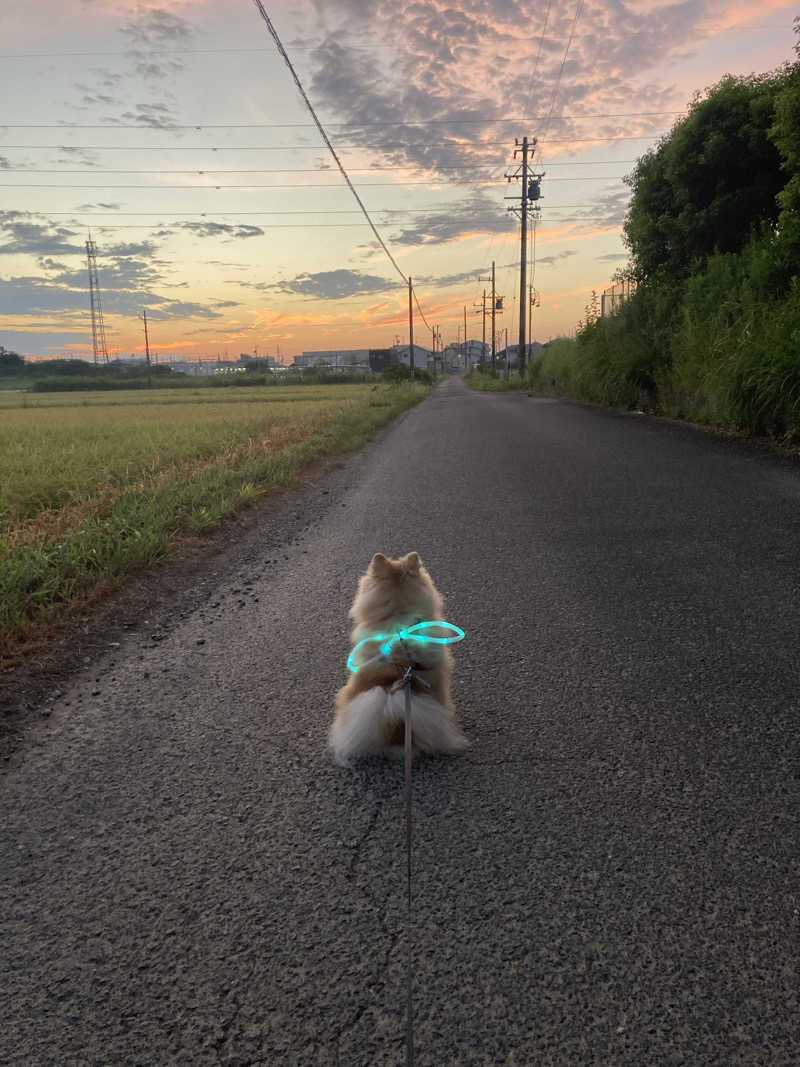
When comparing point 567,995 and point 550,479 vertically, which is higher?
point 550,479

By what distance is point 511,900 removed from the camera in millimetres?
1679

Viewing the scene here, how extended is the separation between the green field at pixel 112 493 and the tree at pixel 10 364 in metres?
85.5

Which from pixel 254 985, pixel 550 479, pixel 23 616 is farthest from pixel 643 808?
pixel 550 479

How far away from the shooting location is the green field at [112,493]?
13.3ft

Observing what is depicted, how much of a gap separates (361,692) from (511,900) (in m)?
0.87

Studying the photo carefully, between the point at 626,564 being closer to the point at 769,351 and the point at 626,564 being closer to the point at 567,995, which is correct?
the point at 567,995

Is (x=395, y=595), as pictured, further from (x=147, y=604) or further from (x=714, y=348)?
(x=714, y=348)

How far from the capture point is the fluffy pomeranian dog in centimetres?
223

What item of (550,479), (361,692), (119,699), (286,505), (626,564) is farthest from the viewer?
(550,479)

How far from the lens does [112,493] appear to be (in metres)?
7.07

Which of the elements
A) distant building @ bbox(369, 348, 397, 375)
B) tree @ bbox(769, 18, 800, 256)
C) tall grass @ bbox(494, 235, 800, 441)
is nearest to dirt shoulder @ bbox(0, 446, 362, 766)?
tall grass @ bbox(494, 235, 800, 441)

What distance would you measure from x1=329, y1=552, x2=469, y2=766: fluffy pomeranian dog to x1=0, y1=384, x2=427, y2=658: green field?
1980mm

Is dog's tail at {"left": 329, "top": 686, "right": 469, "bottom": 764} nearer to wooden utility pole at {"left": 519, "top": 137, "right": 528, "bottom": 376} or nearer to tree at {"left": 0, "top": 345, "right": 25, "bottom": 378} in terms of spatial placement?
wooden utility pole at {"left": 519, "top": 137, "right": 528, "bottom": 376}

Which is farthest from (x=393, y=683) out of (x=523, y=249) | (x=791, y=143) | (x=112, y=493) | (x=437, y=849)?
(x=523, y=249)
